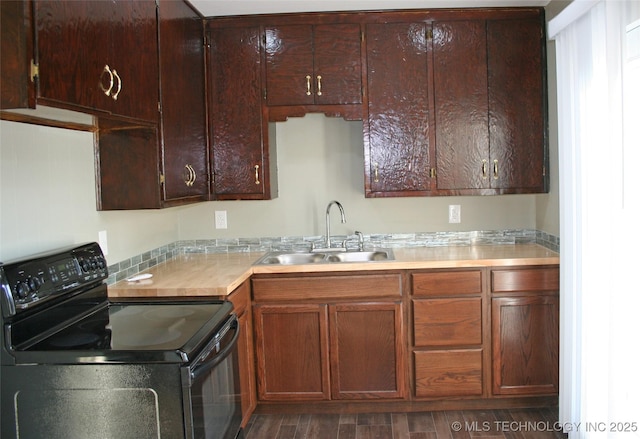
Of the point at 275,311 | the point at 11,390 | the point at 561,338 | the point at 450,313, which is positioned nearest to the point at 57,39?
the point at 11,390

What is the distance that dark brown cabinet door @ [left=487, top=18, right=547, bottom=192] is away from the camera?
3.55m

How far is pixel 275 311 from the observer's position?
11.0ft

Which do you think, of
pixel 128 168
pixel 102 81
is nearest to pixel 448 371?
pixel 128 168

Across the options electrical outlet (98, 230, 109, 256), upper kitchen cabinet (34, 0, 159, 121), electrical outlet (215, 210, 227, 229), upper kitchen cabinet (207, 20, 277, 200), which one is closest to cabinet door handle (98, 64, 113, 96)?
upper kitchen cabinet (34, 0, 159, 121)

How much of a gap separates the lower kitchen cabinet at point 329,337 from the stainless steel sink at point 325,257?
34 cm

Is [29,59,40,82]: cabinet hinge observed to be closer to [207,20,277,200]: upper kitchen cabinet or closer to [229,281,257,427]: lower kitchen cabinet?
[229,281,257,427]: lower kitchen cabinet

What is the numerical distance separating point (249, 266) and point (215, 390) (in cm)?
132

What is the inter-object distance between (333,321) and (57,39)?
6.77 feet

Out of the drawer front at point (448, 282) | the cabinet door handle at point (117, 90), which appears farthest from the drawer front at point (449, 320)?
the cabinet door handle at point (117, 90)

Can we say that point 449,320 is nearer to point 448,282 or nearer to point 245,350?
point 448,282

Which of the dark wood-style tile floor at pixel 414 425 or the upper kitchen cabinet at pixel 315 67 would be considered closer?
the dark wood-style tile floor at pixel 414 425

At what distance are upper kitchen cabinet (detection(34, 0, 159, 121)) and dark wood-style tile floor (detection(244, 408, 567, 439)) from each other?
5.79 ft

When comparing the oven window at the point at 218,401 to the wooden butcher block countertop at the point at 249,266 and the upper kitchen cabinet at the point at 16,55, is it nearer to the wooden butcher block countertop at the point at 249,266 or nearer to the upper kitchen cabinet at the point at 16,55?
the wooden butcher block countertop at the point at 249,266

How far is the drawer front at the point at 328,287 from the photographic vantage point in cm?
335
